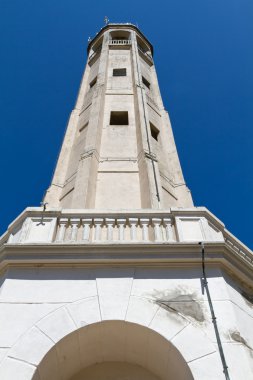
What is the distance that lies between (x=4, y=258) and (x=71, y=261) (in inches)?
49.9

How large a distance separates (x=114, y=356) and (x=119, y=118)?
1318 centimetres

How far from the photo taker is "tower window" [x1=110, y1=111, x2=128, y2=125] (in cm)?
1897

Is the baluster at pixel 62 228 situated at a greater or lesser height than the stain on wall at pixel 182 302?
greater

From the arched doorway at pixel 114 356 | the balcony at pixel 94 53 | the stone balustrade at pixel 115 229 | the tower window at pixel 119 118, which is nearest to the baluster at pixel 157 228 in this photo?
the stone balustrade at pixel 115 229

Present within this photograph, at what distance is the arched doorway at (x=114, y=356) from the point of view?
6.82 metres

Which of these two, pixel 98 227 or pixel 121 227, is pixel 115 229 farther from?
pixel 98 227

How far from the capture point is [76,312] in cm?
703

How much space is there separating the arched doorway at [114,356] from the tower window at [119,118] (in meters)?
12.7

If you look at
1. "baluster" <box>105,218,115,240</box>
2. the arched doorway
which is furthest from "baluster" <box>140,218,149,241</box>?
the arched doorway

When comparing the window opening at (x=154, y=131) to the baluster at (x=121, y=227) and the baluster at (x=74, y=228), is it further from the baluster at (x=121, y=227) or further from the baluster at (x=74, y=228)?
the baluster at (x=74, y=228)

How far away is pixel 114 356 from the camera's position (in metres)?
7.66

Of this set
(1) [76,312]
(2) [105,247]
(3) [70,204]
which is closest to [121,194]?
(3) [70,204]

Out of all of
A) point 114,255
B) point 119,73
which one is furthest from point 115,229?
point 119,73

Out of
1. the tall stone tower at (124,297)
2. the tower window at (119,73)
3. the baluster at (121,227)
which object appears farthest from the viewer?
the tower window at (119,73)
